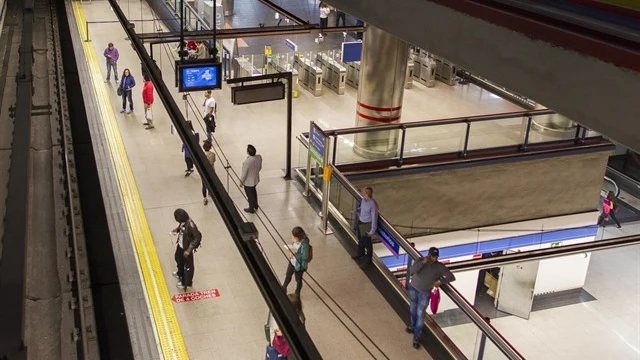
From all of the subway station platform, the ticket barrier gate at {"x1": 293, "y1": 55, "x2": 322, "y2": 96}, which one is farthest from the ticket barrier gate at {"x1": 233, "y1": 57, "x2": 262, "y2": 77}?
the ticket barrier gate at {"x1": 293, "y1": 55, "x2": 322, "y2": 96}

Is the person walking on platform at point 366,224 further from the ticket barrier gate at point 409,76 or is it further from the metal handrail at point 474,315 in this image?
the ticket barrier gate at point 409,76

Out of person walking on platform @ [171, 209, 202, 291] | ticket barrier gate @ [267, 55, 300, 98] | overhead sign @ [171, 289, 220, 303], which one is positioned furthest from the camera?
ticket barrier gate @ [267, 55, 300, 98]

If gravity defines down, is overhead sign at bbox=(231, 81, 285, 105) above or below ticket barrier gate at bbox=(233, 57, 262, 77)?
above

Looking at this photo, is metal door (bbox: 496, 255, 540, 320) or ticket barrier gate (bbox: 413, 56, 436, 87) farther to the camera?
ticket barrier gate (bbox: 413, 56, 436, 87)

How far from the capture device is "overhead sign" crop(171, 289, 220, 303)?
9570 millimetres

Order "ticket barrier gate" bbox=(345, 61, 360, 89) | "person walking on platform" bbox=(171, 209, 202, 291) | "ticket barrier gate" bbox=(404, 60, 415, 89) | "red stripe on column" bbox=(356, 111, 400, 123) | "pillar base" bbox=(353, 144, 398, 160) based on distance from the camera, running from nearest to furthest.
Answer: "person walking on platform" bbox=(171, 209, 202, 291), "pillar base" bbox=(353, 144, 398, 160), "red stripe on column" bbox=(356, 111, 400, 123), "ticket barrier gate" bbox=(345, 61, 360, 89), "ticket barrier gate" bbox=(404, 60, 415, 89)

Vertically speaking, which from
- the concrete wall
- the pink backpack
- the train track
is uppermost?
the train track

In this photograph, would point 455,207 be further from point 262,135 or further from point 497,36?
point 497,36

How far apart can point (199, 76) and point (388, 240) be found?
18.1 ft

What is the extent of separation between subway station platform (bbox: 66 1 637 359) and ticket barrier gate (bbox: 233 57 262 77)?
0.82m

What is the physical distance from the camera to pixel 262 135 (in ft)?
53.9

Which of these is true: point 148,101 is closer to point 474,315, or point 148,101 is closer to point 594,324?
point 474,315

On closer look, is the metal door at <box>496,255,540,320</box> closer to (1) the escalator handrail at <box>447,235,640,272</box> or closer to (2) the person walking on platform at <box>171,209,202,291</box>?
(1) the escalator handrail at <box>447,235,640,272</box>

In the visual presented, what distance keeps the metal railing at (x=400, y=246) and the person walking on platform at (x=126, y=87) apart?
4.68m
